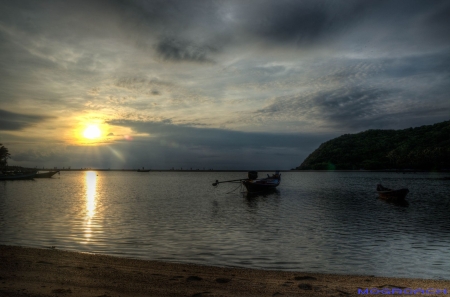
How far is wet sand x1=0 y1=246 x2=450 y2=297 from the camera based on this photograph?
8.77 meters

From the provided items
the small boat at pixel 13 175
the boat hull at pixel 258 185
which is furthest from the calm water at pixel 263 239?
the small boat at pixel 13 175

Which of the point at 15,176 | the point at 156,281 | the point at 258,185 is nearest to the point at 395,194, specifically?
the point at 258,185

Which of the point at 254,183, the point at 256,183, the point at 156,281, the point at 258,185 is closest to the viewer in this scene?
the point at 156,281

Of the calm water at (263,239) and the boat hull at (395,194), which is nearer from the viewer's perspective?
the calm water at (263,239)

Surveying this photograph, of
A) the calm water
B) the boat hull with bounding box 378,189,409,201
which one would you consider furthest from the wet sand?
the boat hull with bounding box 378,189,409,201

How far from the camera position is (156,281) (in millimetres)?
9727

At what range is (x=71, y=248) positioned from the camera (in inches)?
672

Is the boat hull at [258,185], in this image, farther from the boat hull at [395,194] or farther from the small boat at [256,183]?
the boat hull at [395,194]

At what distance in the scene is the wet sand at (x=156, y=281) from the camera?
345 inches

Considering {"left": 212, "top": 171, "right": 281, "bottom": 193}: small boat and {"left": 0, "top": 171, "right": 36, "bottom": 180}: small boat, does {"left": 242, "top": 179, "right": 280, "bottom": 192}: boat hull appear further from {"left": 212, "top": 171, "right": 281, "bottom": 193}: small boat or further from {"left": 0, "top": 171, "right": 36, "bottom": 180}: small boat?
{"left": 0, "top": 171, "right": 36, "bottom": 180}: small boat

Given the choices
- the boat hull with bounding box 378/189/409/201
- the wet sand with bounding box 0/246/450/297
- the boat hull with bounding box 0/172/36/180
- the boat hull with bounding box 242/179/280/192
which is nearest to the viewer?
the wet sand with bounding box 0/246/450/297

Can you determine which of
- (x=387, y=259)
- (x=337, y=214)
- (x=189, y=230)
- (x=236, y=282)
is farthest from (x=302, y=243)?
(x=337, y=214)

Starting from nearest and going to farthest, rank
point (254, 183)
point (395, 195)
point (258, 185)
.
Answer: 1. point (395, 195)
2. point (254, 183)
3. point (258, 185)

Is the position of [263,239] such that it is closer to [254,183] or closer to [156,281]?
[156,281]
